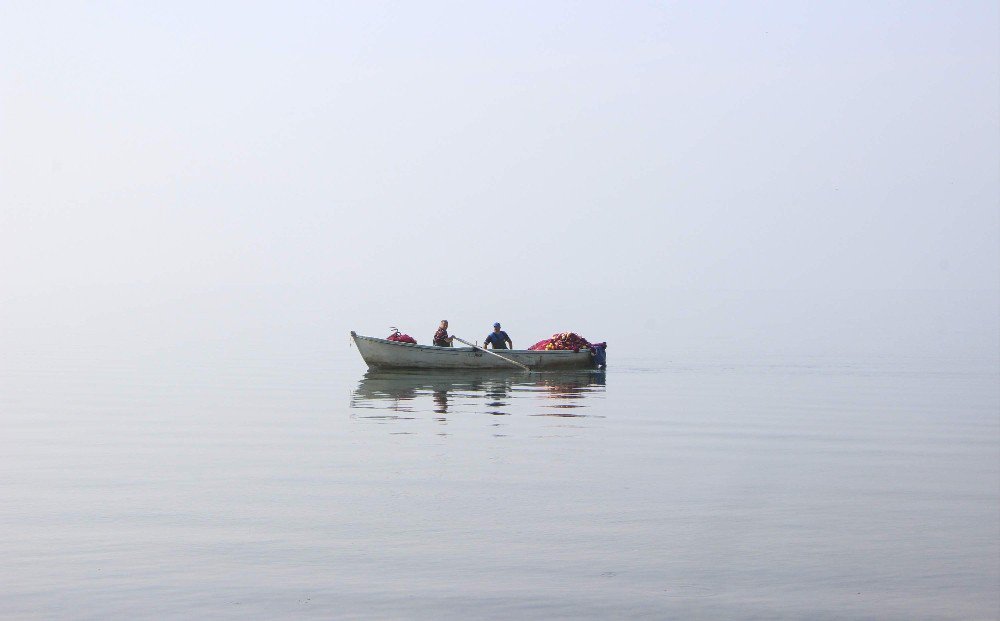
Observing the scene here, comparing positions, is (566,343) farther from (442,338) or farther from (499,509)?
(499,509)

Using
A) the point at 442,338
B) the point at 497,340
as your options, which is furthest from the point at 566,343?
A: the point at 442,338

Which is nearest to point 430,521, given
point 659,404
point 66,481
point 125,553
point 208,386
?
point 125,553

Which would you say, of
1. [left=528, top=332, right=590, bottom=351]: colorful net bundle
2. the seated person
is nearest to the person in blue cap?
[left=528, top=332, right=590, bottom=351]: colorful net bundle

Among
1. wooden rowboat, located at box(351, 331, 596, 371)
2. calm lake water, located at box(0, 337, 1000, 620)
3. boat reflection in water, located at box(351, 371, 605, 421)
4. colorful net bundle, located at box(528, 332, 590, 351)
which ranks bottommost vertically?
calm lake water, located at box(0, 337, 1000, 620)

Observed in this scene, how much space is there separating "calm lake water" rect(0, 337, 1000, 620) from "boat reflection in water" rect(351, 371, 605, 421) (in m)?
0.31

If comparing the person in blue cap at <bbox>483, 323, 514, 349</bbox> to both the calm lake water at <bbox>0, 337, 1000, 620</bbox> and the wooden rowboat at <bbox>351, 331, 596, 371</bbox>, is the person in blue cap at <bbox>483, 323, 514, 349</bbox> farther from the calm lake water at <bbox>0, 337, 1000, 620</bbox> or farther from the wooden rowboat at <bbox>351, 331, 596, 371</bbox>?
the calm lake water at <bbox>0, 337, 1000, 620</bbox>

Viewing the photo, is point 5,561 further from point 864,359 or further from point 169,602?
point 864,359

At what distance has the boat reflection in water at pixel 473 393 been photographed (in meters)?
33.2

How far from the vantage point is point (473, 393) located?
38.9 m

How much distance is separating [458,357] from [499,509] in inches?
1107

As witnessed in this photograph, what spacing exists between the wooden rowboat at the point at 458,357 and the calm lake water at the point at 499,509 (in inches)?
348

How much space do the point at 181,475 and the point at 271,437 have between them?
20.2 ft

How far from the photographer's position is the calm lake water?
13.3 meters

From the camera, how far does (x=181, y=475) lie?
21578mm
